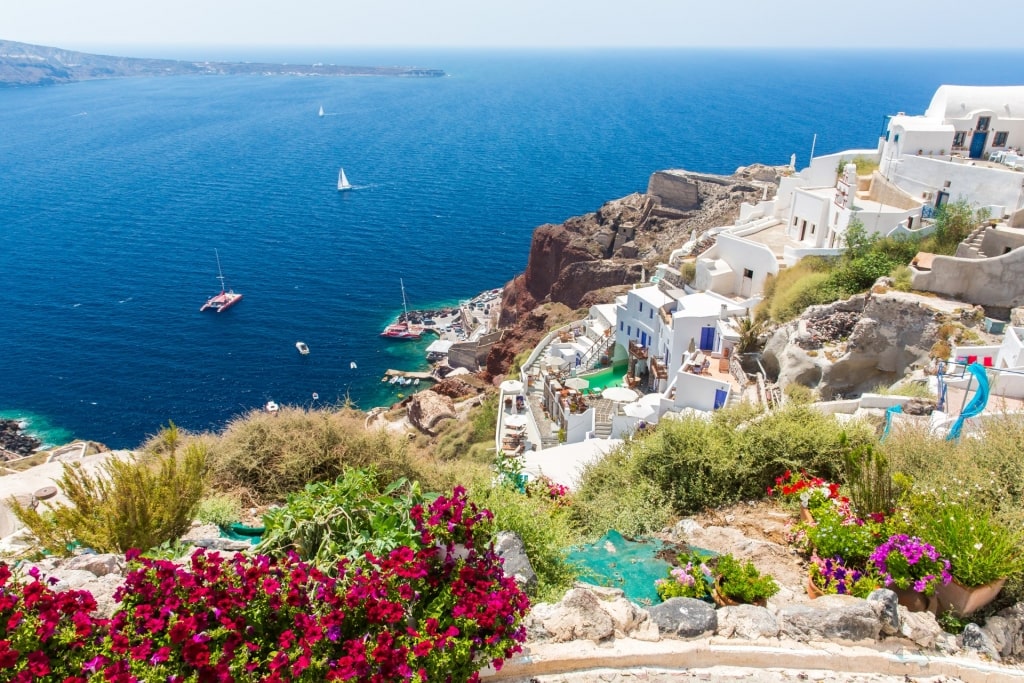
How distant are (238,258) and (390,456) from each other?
6704 cm

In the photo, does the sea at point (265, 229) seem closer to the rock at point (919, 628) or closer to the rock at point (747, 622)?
the rock at point (747, 622)

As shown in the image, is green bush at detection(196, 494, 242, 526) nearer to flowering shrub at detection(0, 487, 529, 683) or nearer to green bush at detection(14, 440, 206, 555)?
green bush at detection(14, 440, 206, 555)

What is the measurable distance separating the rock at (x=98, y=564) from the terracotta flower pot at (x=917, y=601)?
779 cm

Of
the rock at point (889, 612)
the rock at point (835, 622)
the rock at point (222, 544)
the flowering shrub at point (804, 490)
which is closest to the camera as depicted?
the rock at point (835, 622)

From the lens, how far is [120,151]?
121 meters

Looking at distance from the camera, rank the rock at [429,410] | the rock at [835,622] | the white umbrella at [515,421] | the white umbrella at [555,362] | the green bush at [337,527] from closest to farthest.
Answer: the green bush at [337,527], the rock at [835,622], the white umbrella at [515,421], the white umbrella at [555,362], the rock at [429,410]

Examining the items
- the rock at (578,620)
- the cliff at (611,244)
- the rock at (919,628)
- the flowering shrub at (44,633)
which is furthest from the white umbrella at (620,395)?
the flowering shrub at (44,633)

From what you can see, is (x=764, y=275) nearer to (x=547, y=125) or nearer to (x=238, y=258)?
(x=238, y=258)

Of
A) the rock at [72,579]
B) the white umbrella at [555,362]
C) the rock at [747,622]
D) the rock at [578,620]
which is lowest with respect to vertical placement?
the white umbrella at [555,362]

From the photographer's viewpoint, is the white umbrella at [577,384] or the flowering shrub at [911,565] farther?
the white umbrella at [577,384]

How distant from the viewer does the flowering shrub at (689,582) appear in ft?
24.3

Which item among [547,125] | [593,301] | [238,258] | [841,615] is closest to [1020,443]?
[841,615]

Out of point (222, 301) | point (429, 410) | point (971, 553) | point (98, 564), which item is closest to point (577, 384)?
point (429, 410)

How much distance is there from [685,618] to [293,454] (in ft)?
20.8
